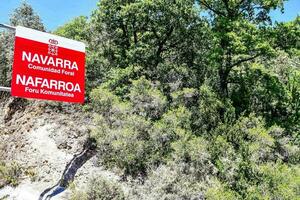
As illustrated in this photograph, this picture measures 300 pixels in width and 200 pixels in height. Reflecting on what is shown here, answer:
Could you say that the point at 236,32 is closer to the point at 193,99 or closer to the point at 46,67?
the point at 193,99

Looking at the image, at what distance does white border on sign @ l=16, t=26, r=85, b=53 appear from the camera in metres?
14.5

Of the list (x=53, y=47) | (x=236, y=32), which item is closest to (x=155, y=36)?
(x=236, y=32)

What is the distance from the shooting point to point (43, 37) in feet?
48.9

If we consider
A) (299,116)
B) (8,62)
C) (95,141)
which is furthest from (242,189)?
(8,62)

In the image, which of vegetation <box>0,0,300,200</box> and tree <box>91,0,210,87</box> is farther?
tree <box>91,0,210,87</box>

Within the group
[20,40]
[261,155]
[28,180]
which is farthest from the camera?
[261,155]

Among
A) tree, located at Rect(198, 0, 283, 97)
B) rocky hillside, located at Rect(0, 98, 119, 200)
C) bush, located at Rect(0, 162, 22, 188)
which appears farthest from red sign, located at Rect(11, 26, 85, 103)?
tree, located at Rect(198, 0, 283, 97)

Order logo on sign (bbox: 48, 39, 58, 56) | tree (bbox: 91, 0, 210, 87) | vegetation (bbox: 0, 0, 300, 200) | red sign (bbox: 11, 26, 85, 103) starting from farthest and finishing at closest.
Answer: tree (bbox: 91, 0, 210, 87) < vegetation (bbox: 0, 0, 300, 200) < logo on sign (bbox: 48, 39, 58, 56) < red sign (bbox: 11, 26, 85, 103)

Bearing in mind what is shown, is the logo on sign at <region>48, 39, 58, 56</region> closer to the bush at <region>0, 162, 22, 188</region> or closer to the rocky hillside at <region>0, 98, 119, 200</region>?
the rocky hillside at <region>0, 98, 119, 200</region>

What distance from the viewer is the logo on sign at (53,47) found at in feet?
49.7

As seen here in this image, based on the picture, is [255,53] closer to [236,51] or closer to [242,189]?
[236,51]

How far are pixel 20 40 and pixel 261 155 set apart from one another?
12.8 m

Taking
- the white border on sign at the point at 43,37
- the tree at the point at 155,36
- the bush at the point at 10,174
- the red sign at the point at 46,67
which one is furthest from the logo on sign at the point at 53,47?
the tree at the point at 155,36

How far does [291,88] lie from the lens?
32.7m
